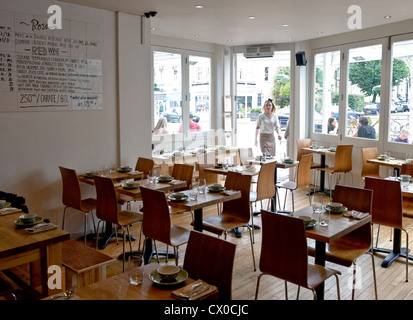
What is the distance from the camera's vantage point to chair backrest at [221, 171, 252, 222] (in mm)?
4348

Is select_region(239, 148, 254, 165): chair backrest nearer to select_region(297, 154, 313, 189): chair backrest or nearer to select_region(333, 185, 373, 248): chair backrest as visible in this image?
select_region(297, 154, 313, 189): chair backrest

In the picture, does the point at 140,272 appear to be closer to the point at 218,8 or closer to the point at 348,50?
the point at 218,8

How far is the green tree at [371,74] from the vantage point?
22.2ft

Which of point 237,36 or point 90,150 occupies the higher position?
point 237,36

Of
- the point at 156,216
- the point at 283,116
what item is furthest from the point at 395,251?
the point at 283,116

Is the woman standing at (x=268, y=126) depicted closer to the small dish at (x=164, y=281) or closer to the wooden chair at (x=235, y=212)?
the wooden chair at (x=235, y=212)

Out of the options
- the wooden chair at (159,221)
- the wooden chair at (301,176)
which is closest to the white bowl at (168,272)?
the wooden chair at (159,221)

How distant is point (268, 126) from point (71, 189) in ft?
13.8

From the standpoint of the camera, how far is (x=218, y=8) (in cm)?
536

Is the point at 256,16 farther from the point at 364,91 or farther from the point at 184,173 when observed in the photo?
the point at 364,91

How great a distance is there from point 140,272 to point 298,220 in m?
1.17

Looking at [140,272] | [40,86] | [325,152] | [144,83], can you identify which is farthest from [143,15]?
[140,272]

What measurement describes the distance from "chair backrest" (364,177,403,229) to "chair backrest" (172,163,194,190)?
6.63 feet
